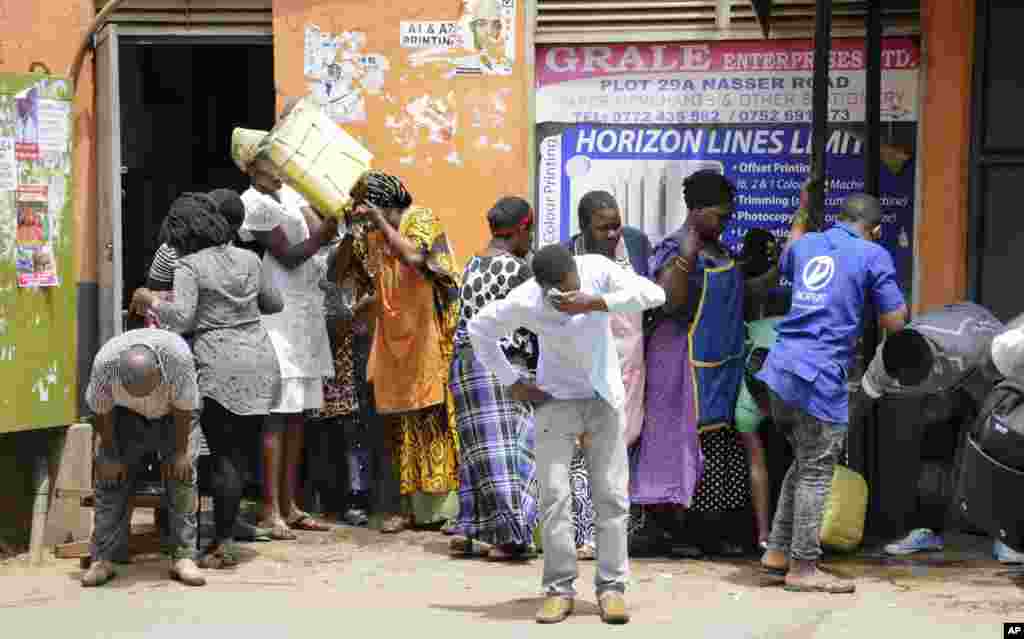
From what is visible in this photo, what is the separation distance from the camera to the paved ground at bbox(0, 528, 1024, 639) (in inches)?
251

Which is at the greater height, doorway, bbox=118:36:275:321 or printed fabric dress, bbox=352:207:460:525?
doorway, bbox=118:36:275:321

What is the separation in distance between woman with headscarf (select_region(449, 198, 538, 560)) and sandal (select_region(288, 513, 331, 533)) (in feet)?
3.37

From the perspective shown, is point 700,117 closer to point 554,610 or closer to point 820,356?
point 820,356

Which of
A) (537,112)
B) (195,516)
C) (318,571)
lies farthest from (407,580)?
(537,112)

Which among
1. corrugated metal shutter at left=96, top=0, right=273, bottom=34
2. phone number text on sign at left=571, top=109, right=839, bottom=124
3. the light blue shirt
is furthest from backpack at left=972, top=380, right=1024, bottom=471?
corrugated metal shutter at left=96, top=0, right=273, bottom=34

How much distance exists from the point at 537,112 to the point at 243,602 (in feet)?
10.9

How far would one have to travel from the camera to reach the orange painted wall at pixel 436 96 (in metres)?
8.83

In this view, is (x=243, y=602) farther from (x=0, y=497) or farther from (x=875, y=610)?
(x=875, y=610)

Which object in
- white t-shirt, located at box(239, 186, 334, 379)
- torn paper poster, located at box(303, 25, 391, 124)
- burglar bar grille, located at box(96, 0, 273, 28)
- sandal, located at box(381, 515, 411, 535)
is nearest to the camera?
white t-shirt, located at box(239, 186, 334, 379)

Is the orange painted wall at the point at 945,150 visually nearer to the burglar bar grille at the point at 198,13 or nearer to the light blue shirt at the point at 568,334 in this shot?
the light blue shirt at the point at 568,334

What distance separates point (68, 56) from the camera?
9023 millimetres

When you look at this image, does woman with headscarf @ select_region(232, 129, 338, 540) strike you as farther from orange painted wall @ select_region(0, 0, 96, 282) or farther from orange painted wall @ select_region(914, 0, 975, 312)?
orange painted wall @ select_region(914, 0, 975, 312)

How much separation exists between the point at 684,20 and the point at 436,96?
1407 mm

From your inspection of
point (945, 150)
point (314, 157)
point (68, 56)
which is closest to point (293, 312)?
point (314, 157)
